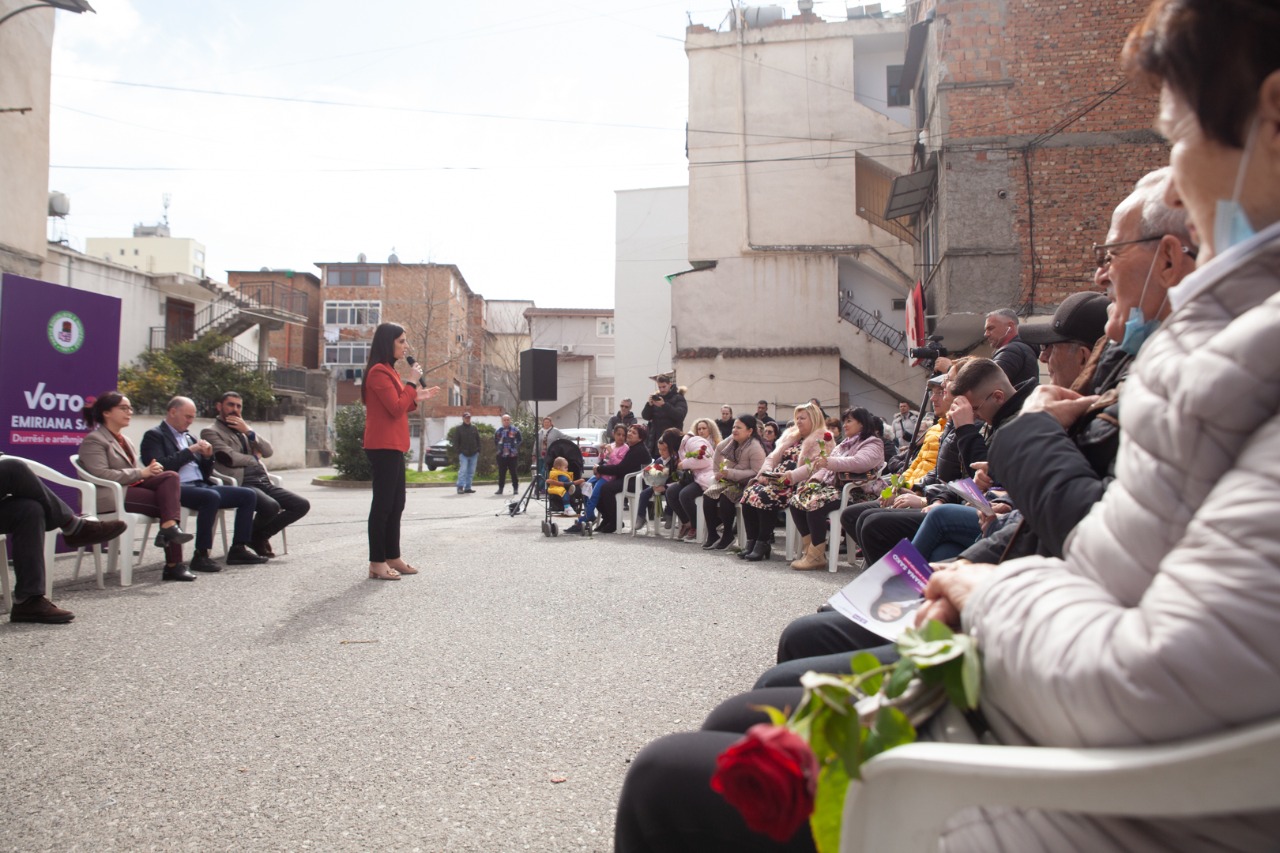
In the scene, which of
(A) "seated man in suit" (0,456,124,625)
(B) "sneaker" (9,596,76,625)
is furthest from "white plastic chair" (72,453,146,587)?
(B) "sneaker" (9,596,76,625)

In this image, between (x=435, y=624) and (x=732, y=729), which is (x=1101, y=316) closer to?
(x=732, y=729)

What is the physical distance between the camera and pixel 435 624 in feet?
17.4

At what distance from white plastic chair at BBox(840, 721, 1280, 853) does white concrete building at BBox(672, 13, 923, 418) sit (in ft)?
77.5

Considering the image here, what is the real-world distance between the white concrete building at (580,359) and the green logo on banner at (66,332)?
48.4 meters

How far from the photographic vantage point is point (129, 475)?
22.4 feet

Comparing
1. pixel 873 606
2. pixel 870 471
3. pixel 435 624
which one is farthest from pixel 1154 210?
pixel 870 471

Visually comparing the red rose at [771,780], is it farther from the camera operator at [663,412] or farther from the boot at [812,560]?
the camera operator at [663,412]

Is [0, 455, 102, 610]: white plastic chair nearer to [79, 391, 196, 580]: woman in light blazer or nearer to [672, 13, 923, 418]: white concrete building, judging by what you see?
[79, 391, 196, 580]: woman in light blazer

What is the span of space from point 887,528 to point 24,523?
5095 millimetres

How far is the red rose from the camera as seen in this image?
0.94 metres

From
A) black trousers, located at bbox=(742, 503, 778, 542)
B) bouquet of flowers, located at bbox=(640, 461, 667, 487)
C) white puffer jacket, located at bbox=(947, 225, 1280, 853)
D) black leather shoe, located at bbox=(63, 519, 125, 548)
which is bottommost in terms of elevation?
black trousers, located at bbox=(742, 503, 778, 542)

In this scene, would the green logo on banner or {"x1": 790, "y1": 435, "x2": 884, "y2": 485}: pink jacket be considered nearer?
the green logo on banner

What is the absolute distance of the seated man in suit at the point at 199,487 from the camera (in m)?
7.46

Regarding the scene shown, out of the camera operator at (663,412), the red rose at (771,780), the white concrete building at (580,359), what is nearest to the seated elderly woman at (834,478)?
the camera operator at (663,412)
